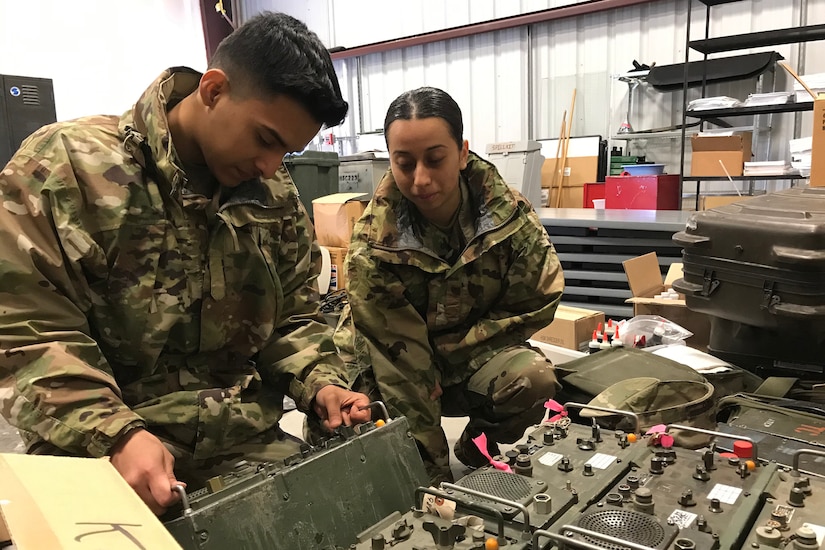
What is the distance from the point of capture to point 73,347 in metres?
1.00

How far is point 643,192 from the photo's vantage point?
4426 mm

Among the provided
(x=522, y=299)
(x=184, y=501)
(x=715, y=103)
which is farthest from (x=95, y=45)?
(x=184, y=501)

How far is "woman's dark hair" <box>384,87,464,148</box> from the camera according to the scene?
1.69 m

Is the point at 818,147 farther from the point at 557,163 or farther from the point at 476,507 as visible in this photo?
the point at 557,163

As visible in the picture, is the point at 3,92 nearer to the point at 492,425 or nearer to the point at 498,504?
the point at 492,425

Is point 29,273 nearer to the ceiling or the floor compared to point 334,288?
nearer to the ceiling

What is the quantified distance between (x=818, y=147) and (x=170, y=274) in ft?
7.01

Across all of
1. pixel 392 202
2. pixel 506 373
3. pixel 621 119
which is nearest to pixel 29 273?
pixel 392 202

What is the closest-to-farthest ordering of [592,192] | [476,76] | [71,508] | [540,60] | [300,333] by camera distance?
[71,508], [300,333], [592,192], [540,60], [476,76]

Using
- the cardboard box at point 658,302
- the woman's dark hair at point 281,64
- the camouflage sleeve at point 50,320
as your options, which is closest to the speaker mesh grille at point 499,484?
the camouflage sleeve at point 50,320

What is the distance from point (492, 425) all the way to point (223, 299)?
87cm

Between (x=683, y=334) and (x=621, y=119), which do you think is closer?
(x=683, y=334)

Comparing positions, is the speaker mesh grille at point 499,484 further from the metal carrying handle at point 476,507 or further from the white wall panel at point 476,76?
the white wall panel at point 476,76

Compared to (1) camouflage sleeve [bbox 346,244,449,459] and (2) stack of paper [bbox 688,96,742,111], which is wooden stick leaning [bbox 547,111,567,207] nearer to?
(2) stack of paper [bbox 688,96,742,111]
